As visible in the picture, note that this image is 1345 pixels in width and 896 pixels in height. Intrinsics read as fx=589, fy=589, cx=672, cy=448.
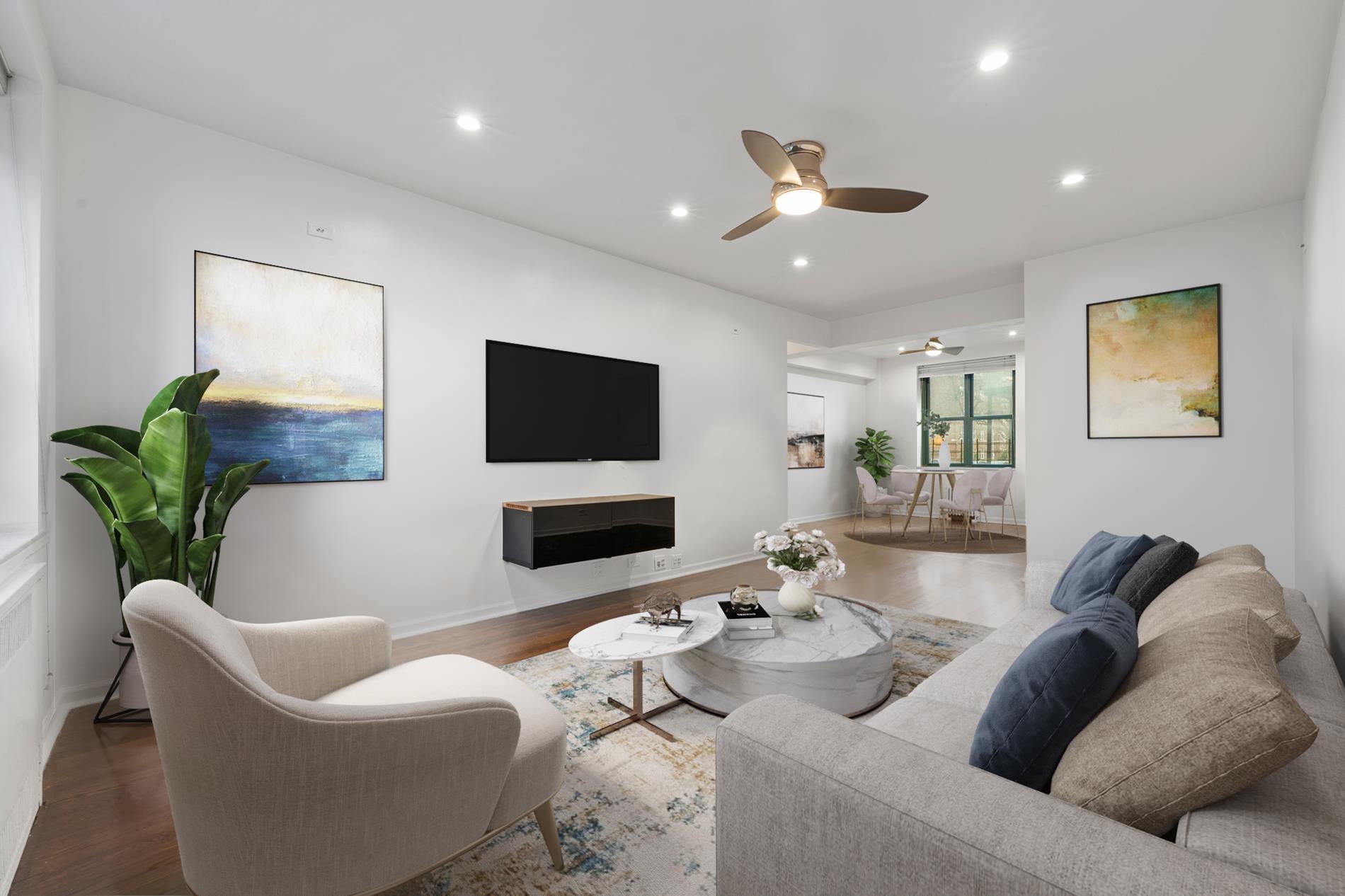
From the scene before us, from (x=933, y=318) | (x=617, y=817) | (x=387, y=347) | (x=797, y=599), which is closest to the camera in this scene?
(x=617, y=817)

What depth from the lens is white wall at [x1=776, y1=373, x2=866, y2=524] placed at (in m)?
8.75

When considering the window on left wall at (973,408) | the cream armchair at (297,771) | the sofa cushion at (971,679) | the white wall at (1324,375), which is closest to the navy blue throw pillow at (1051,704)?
the sofa cushion at (971,679)

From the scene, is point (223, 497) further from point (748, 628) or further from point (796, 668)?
point (796, 668)

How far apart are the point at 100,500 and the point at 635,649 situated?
7.23 feet

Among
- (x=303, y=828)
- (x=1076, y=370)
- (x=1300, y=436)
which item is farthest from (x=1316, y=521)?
(x=303, y=828)

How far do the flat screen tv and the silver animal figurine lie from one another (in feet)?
6.43

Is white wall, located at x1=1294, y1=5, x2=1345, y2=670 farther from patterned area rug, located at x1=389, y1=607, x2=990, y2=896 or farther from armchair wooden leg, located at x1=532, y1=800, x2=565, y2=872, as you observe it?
armchair wooden leg, located at x1=532, y1=800, x2=565, y2=872

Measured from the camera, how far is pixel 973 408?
29.8 feet

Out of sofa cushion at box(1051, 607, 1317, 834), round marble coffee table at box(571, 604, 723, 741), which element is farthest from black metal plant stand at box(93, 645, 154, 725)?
sofa cushion at box(1051, 607, 1317, 834)

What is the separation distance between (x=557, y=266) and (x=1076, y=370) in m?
4.03

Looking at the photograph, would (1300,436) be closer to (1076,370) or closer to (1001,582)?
(1076,370)

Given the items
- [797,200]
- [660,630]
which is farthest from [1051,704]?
[797,200]

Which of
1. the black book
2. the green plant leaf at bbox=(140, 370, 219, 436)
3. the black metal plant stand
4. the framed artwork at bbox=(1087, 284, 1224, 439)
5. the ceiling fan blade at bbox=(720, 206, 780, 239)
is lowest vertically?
the black metal plant stand

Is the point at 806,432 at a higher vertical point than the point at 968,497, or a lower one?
higher
